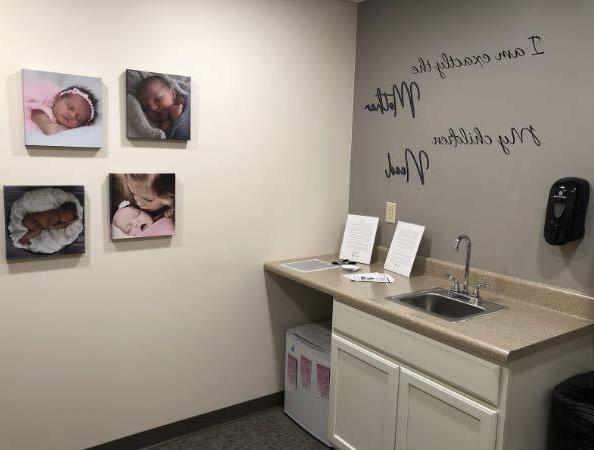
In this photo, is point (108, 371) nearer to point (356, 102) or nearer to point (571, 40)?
point (356, 102)

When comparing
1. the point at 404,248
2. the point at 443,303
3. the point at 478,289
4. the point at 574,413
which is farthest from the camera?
the point at 404,248

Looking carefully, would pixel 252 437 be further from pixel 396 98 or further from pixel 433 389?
pixel 396 98

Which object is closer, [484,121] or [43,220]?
[43,220]

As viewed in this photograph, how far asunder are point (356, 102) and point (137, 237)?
152 cm

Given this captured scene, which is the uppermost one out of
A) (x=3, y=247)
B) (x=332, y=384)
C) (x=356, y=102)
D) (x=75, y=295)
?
(x=356, y=102)

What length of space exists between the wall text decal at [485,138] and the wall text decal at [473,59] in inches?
11.7

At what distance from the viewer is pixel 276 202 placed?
283cm

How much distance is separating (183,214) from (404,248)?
A: 1162 millimetres

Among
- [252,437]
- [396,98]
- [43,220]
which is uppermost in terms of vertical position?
[396,98]

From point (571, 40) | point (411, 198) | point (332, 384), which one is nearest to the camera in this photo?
point (571, 40)

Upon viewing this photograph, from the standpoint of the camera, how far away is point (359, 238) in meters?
2.94

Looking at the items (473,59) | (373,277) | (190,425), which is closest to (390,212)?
(373,277)

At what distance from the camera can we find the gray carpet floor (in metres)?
2.61

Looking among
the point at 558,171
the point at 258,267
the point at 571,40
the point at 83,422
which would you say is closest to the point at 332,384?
the point at 258,267
